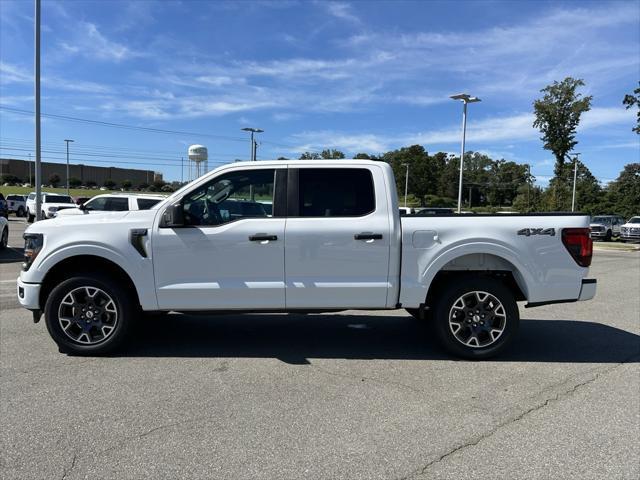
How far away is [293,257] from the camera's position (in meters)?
5.09

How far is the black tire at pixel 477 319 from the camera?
521cm

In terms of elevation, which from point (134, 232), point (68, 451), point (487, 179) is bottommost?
point (68, 451)

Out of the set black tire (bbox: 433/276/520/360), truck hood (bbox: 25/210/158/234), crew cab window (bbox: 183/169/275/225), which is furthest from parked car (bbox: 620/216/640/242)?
truck hood (bbox: 25/210/158/234)

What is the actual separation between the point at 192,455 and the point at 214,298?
2.05 m

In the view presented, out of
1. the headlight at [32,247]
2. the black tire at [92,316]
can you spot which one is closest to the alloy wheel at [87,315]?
the black tire at [92,316]

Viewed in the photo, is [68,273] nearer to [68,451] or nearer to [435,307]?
[68,451]

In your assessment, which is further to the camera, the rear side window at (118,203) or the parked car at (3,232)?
the rear side window at (118,203)

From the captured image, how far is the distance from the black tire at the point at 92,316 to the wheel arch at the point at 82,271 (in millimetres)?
105

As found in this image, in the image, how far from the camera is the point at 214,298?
5121 millimetres

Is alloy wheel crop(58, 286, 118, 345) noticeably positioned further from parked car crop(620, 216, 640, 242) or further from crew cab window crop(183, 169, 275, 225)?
parked car crop(620, 216, 640, 242)

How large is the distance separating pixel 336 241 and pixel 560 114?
56658mm

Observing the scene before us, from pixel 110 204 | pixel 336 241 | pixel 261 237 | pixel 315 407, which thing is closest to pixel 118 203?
pixel 110 204

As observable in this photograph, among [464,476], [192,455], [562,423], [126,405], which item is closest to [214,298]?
[126,405]

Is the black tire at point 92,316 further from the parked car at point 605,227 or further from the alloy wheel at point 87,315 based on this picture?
the parked car at point 605,227
